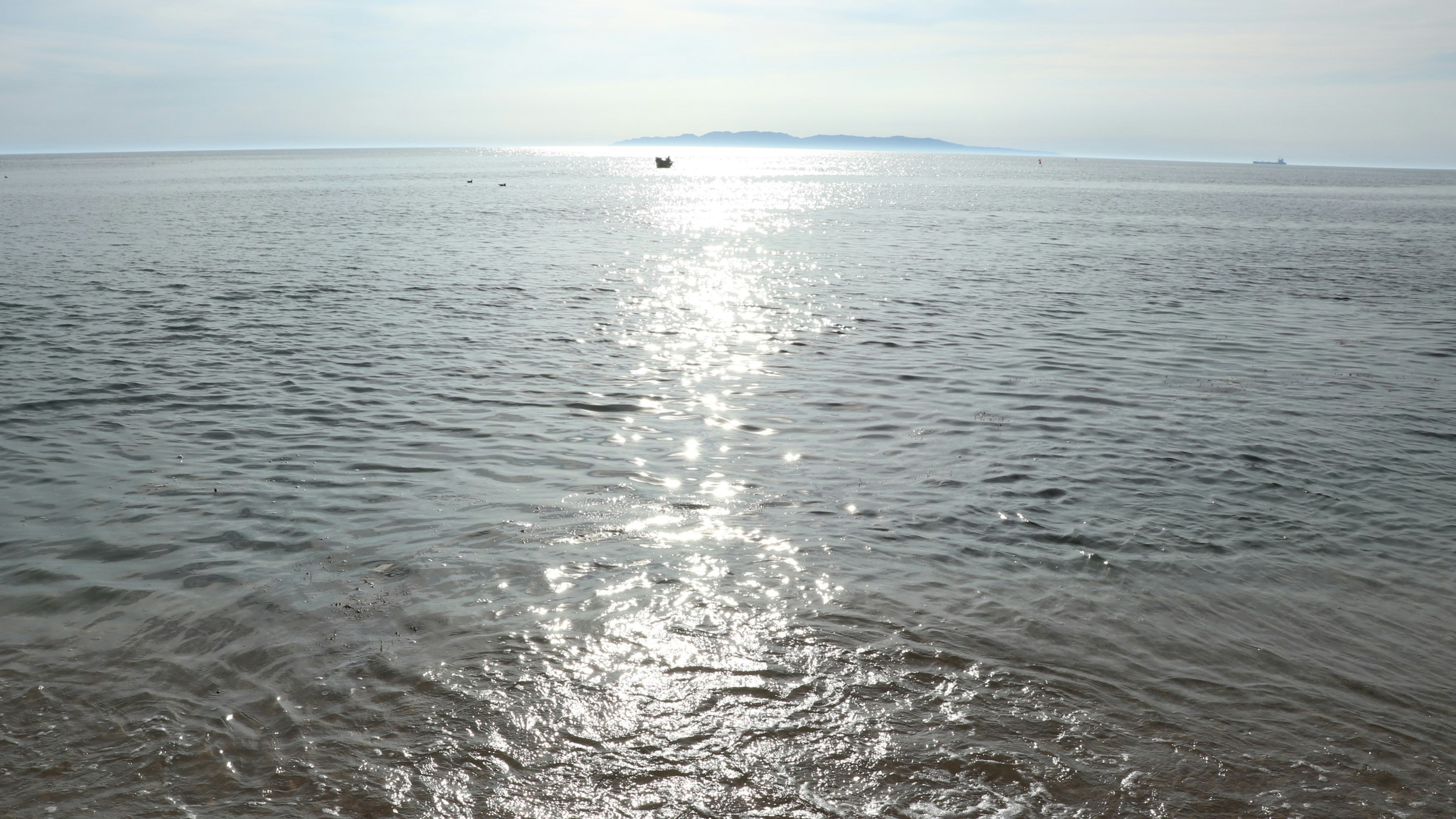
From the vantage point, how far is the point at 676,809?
6102 millimetres

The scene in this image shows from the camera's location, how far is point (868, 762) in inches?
262

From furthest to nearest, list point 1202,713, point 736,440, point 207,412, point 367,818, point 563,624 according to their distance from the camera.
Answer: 1. point 207,412
2. point 736,440
3. point 563,624
4. point 1202,713
5. point 367,818

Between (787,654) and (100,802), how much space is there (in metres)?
5.27

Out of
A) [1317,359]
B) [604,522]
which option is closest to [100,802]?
[604,522]

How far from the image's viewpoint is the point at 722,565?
397 inches

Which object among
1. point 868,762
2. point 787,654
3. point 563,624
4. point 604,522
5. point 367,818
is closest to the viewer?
point 367,818

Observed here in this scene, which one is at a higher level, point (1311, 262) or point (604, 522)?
point (1311, 262)

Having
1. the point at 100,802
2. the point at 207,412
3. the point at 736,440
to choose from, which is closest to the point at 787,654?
the point at 100,802

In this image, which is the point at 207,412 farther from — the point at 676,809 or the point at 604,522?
the point at 676,809

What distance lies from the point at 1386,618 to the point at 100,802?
454 inches

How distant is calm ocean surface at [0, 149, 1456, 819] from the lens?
656 cm

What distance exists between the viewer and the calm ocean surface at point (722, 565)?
656 cm

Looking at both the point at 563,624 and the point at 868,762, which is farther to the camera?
the point at 563,624

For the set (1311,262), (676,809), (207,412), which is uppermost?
(1311,262)
